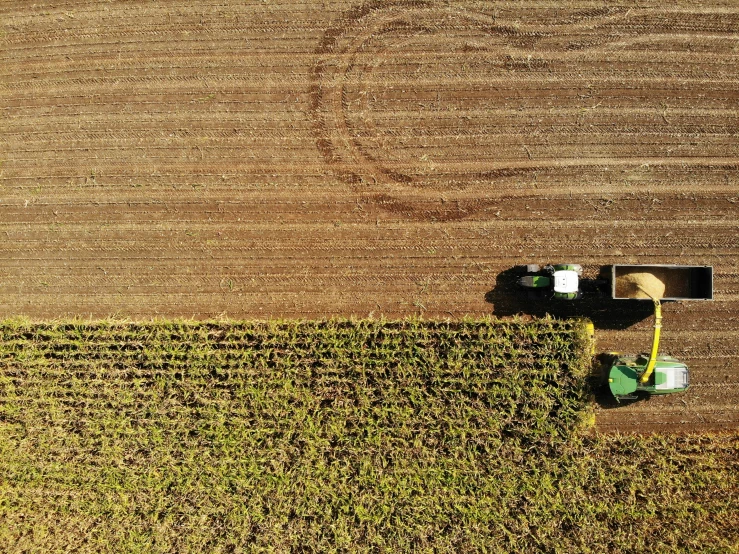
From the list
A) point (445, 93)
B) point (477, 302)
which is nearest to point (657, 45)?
point (445, 93)

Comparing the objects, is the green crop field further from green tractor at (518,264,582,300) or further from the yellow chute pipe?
the yellow chute pipe

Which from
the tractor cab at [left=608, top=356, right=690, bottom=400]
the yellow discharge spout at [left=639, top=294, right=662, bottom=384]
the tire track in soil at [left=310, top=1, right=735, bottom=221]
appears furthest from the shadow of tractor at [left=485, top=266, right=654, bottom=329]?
the tire track in soil at [left=310, top=1, right=735, bottom=221]

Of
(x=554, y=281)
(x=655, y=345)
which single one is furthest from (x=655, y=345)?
(x=554, y=281)

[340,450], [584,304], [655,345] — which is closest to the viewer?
[655,345]

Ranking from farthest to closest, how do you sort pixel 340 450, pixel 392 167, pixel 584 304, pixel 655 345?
1. pixel 392 167
2. pixel 584 304
3. pixel 340 450
4. pixel 655 345

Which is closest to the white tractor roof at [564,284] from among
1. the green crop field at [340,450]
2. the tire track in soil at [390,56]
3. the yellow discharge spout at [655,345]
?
the green crop field at [340,450]

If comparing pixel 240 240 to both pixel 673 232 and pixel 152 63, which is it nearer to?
pixel 152 63

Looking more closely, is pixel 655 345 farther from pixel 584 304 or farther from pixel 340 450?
pixel 340 450

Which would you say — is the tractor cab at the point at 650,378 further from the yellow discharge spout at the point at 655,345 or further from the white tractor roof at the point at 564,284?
the white tractor roof at the point at 564,284
